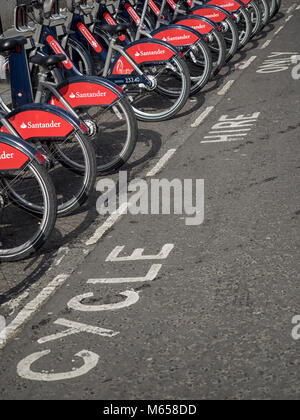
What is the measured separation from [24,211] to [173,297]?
2.16m

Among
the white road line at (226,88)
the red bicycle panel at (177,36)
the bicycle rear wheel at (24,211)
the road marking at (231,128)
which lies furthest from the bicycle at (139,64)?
the bicycle rear wheel at (24,211)

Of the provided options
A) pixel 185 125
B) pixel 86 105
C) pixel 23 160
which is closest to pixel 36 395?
pixel 23 160

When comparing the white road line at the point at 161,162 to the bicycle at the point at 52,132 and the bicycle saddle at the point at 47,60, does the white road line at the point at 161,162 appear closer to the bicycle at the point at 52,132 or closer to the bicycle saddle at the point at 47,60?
the bicycle at the point at 52,132

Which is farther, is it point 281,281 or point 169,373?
point 281,281

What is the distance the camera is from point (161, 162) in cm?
752

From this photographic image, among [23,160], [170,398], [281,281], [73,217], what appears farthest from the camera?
[73,217]

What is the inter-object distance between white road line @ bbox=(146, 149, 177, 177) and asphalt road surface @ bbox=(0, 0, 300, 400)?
41mm

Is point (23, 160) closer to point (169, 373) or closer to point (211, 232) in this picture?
point (211, 232)

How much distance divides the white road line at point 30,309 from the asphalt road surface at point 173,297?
0.4 inches

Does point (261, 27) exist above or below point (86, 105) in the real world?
below

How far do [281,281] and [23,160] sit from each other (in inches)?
82.8

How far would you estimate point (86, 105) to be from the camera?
7059 millimetres

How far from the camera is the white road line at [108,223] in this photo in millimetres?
5773

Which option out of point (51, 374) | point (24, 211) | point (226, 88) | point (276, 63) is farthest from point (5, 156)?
point (276, 63)
